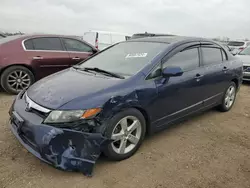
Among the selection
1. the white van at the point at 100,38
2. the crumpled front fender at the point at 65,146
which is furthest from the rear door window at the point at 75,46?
the white van at the point at 100,38

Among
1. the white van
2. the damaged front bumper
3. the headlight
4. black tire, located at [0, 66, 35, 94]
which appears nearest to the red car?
black tire, located at [0, 66, 35, 94]

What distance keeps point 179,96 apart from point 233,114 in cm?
202

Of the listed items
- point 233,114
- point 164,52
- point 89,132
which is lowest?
point 233,114

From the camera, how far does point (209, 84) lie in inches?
164

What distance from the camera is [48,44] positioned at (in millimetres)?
6250

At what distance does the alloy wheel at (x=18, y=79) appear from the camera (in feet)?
18.2

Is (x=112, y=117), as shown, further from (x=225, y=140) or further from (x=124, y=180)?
(x=225, y=140)

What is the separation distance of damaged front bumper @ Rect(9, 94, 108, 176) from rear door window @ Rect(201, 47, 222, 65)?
2491 mm

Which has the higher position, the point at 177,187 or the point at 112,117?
the point at 112,117

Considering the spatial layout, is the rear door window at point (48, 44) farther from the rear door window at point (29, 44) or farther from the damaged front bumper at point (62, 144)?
the damaged front bumper at point (62, 144)

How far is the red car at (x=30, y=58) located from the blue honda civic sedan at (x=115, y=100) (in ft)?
7.66

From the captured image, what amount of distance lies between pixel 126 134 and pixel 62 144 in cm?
82

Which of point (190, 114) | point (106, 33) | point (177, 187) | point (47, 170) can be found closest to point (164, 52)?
point (190, 114)

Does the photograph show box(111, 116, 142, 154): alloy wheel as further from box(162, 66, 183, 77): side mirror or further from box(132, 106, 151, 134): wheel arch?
box(162, 66, 183, 77): side mirror
